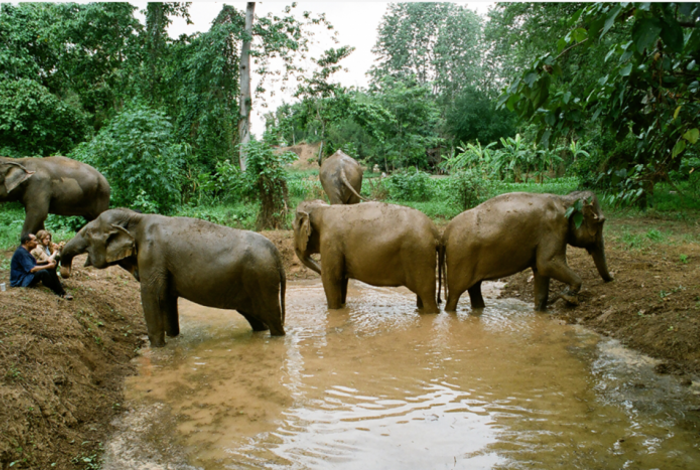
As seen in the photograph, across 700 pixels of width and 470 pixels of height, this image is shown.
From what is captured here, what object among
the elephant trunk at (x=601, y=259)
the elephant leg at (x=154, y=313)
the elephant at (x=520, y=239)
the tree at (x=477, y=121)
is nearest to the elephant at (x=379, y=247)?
the elephant at (x=520, y=239)

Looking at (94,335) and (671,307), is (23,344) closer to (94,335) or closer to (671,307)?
(94,335)

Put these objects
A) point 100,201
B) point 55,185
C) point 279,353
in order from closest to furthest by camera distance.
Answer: point 279,353 → point 55,185 → point 100,201

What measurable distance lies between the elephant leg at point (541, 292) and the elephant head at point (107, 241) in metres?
4.89

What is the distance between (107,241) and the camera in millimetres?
5590

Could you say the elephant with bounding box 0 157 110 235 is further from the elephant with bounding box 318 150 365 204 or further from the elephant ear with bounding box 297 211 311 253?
the elephant with bounding box 318 150 365 204

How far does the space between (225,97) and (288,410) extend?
603 inches

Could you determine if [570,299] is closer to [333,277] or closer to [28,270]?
[333,277]

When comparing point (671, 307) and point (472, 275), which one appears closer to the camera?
point (671, 307)

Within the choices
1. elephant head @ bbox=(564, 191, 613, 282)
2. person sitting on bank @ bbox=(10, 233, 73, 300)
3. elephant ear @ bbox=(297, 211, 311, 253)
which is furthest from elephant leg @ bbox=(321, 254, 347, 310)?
person sitting on bank @ bbox=(10, 233, 73, 300)

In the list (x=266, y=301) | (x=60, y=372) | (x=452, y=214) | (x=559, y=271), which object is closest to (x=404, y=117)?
(x=452, y=214)

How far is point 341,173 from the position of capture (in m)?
9.52

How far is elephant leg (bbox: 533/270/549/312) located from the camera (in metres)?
6.88

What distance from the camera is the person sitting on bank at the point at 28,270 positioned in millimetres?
5645

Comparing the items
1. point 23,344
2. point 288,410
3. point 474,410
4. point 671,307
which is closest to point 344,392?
point 288,410
